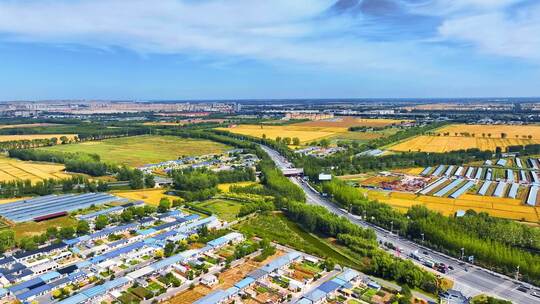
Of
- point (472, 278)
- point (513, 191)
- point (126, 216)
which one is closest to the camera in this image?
point (472, 278)

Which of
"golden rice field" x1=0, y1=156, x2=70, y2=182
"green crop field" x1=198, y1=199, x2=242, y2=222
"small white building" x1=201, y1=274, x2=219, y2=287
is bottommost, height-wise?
"small white building" x1=201, y1=274, x2=219, y2=287

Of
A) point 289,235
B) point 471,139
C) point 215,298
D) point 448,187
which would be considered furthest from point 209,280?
point 471,139

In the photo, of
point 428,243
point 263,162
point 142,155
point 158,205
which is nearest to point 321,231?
point 428,243

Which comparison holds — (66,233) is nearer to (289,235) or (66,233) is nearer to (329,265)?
(289,235)

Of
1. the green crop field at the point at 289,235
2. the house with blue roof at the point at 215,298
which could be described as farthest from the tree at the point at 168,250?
the house with blue roof at the point at 215,298

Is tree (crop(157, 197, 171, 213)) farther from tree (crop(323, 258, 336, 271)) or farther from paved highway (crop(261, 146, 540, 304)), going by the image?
paved highway (crop(261, 146, 540, 304))

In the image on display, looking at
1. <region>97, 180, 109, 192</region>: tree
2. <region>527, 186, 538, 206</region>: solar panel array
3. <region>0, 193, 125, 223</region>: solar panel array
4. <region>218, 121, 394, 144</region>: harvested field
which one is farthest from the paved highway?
<region>218, 121, 394, 144</region>: harvested field

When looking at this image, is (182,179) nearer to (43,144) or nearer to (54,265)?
(54,265)

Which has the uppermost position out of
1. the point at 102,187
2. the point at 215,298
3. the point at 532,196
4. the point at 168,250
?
the point at 532,196
